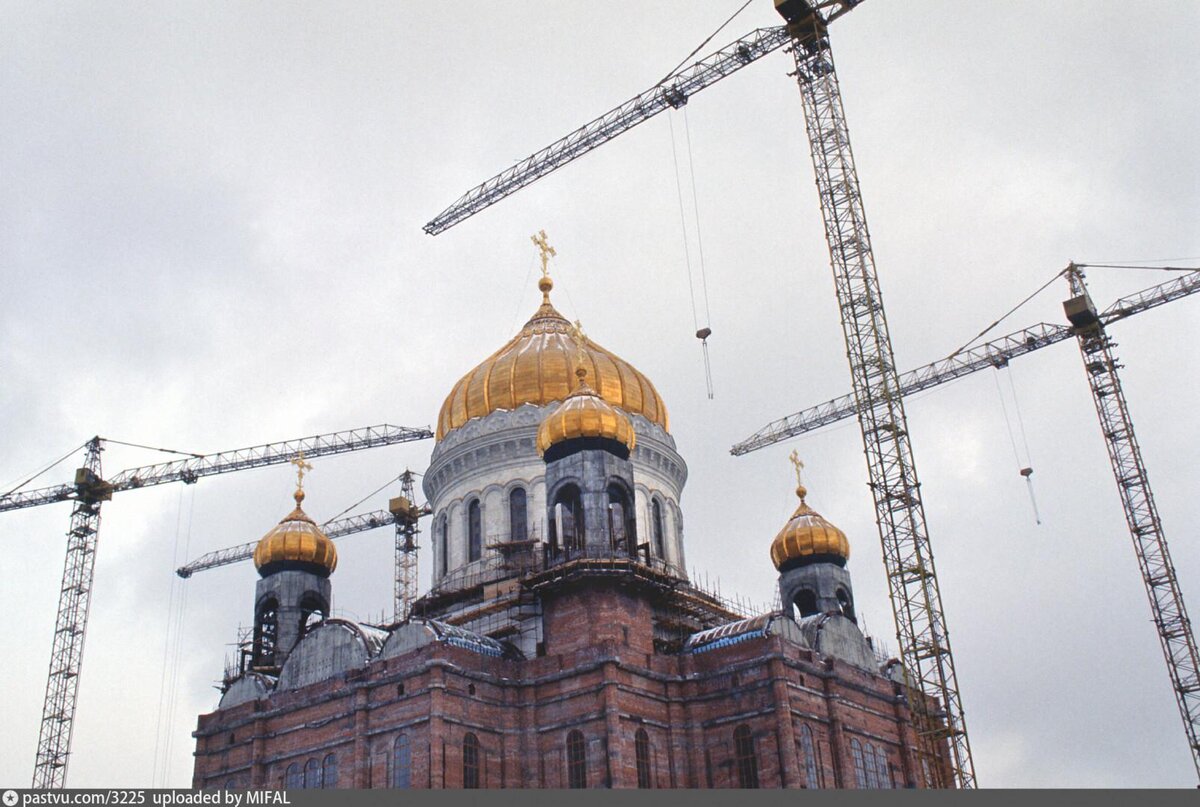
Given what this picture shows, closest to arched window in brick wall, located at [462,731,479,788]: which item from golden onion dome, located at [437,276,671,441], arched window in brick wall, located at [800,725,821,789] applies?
arched window in brick wall, located at [800,725,821,789]

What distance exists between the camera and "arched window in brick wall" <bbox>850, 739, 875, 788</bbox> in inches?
1324

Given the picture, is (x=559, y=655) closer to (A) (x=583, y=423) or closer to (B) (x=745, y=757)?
(B) (x=745, y=757)

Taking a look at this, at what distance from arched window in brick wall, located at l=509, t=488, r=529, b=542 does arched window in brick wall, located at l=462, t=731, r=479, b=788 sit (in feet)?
26.5

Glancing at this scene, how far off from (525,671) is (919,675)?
34.7 feet

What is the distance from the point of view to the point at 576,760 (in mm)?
31766

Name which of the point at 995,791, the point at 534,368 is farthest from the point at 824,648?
the point at 995,791

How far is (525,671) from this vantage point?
33438 millimetres

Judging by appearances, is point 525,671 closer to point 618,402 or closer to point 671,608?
point 671,608

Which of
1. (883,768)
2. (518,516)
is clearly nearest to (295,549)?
(518,516)

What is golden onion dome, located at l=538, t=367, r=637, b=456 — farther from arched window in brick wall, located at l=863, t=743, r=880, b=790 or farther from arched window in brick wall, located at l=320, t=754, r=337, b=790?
arched window in brick wall, located at l=863, t=743, r=880, b=790

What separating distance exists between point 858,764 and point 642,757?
19.4 ft

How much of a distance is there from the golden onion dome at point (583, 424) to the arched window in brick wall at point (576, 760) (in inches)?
307

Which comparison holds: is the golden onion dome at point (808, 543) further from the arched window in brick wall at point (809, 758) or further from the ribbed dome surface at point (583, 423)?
the arched window in brick wall at point (809, 758)

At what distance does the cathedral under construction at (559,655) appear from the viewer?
3192 centimetres
